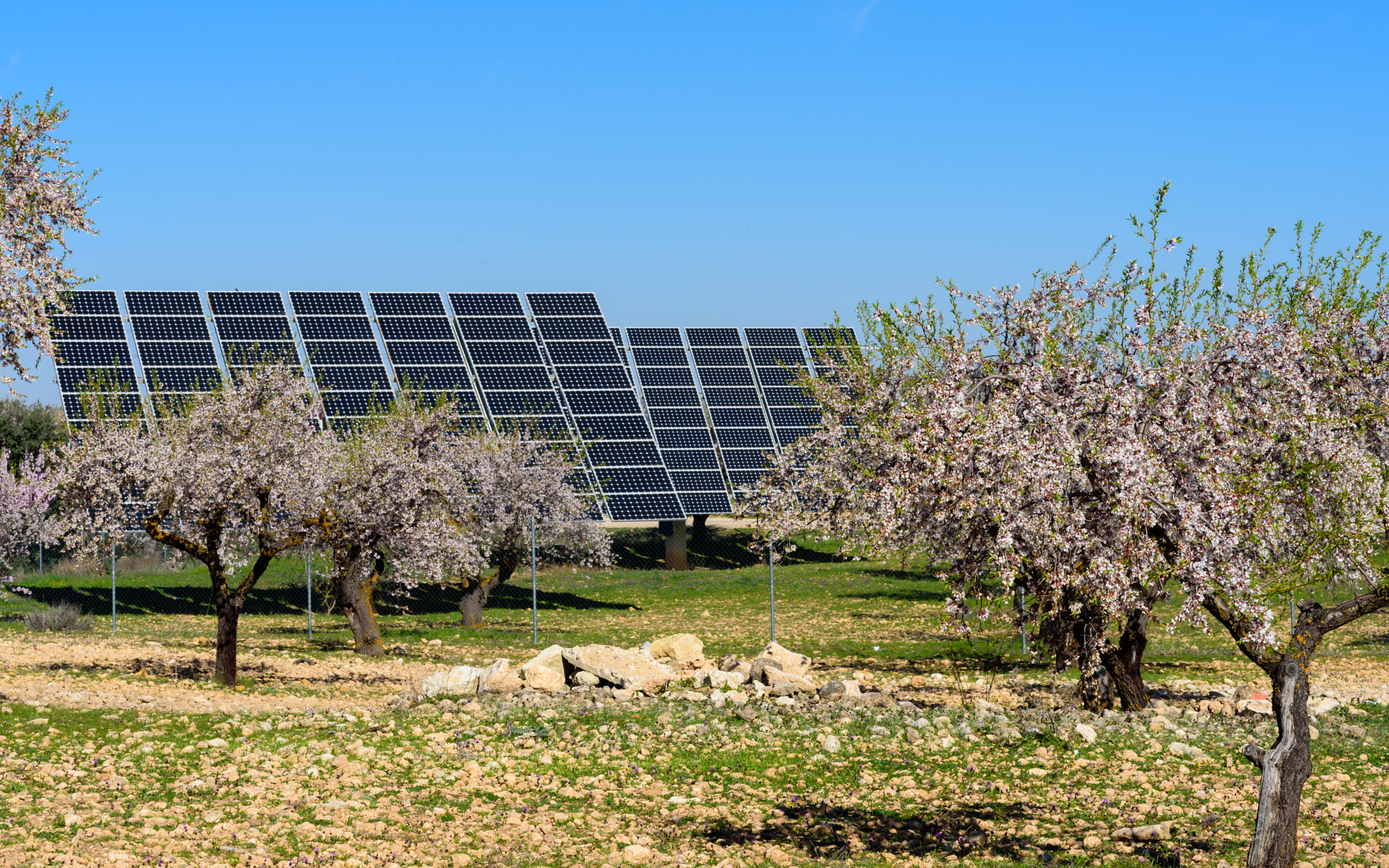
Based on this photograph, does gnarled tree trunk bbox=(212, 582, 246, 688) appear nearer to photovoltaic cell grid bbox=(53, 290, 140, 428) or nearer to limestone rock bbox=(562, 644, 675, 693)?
limestone rock bbox=(562, 644, 675, 693)

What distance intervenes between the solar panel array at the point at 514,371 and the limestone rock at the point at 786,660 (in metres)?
19.8

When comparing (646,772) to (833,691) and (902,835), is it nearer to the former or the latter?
(902,835)

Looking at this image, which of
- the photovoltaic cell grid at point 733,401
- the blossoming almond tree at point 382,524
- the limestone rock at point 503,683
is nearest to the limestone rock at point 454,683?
the limestone rock at point 503,683

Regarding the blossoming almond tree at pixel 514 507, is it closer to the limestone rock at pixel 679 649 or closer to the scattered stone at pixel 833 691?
the limestone rock at pixel 679 649

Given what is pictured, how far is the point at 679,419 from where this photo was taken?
5019 centimetres

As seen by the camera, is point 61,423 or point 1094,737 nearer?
point 1094,737

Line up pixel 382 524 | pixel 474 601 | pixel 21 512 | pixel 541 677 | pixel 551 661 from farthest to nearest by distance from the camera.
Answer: pixel 21 512 → pixel 474 601 → pixel 382 524 → pixel 551 661 → pixel 541 677

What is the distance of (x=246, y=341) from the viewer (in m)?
45.7

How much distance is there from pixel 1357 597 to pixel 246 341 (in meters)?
43.1

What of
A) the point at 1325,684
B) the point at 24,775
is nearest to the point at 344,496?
the point at 24,775

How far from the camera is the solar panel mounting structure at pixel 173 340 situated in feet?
140

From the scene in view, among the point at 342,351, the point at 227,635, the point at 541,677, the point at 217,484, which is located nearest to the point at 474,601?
the point at 227,635

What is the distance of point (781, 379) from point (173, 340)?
25.1 meters

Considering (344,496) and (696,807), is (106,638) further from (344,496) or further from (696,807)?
(696,807)
